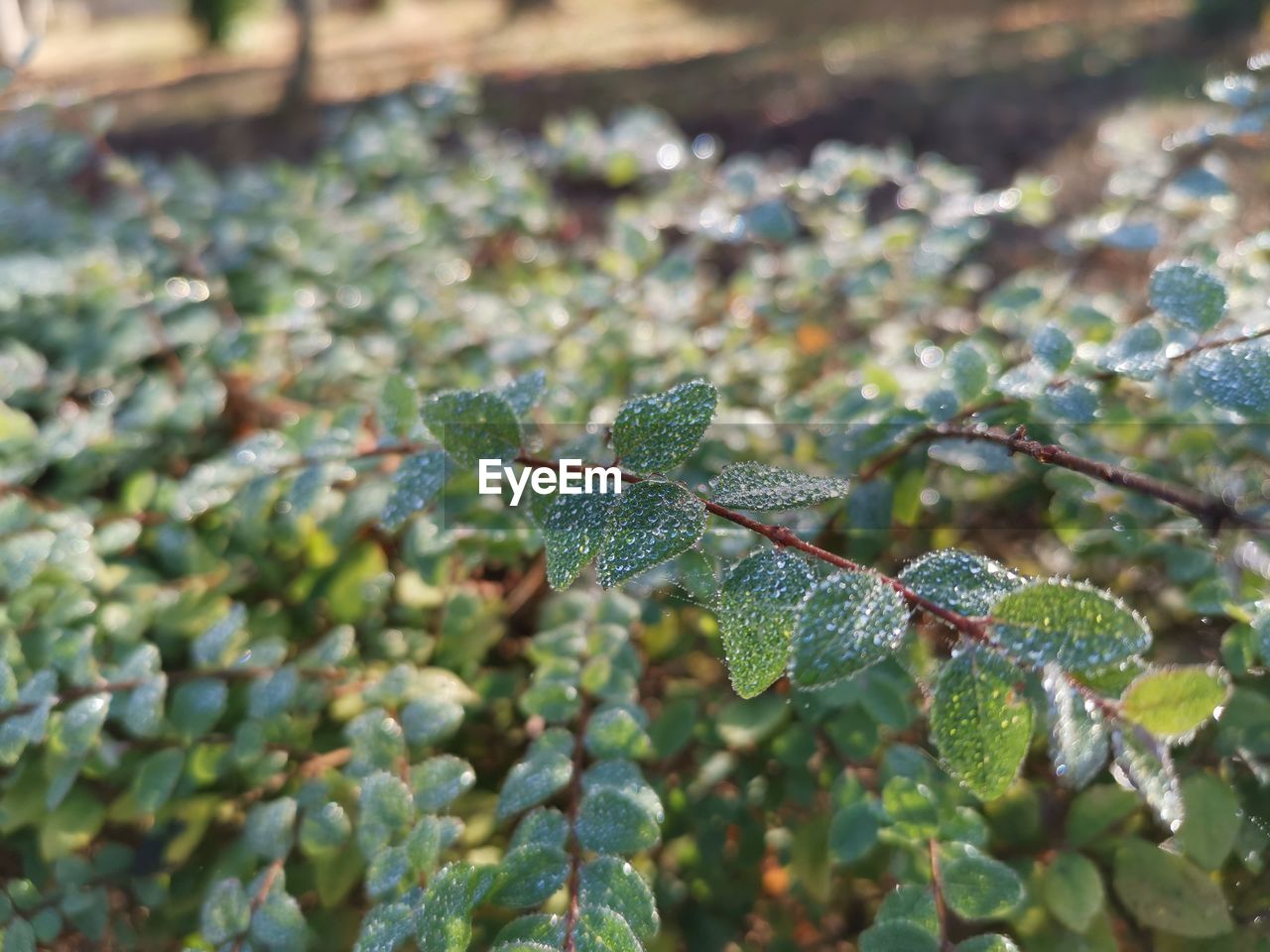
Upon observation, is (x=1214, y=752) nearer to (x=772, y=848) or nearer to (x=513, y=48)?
(x=772, y=848)

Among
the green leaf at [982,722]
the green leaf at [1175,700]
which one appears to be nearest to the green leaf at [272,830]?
the green leaf at [982,722]

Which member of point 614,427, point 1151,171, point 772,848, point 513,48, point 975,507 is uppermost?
point 614,427

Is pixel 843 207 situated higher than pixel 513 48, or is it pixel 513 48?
pixel 843 207

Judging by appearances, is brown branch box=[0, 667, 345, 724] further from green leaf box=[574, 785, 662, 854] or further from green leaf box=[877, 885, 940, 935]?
green leaf box=[877, 885, 940, 935]

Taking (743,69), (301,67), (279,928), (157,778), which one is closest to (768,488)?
(279,928)

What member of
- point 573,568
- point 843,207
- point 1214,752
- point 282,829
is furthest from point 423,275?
point 1214,752

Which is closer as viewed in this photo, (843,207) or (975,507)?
(975,507)

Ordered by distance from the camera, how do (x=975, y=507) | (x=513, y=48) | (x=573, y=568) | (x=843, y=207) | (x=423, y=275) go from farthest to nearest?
1. (x=513, y=48)
2. (x=423, y=275)
3. (x=843, y=207)
4. (x=975, y=507)
5. (x=573, y=568)

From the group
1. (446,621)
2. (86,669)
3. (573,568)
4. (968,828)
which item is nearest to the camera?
(573,568)
